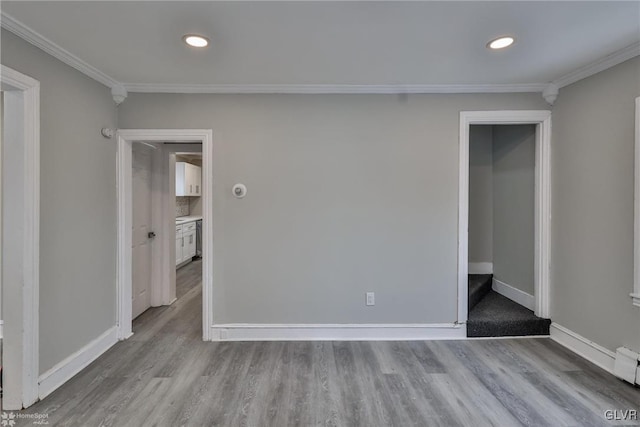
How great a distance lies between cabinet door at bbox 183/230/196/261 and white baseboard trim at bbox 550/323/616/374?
5785 millimetres

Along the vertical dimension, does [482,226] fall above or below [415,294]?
above

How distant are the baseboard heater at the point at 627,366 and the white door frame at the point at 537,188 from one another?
0.66 meters

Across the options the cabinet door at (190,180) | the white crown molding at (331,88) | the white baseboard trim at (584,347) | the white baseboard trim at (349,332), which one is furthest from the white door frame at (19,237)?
the cabinet door at (190,180)

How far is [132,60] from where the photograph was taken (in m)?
2.23

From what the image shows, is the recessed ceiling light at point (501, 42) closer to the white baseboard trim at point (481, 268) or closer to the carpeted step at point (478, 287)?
the carpeted step at point (478, 287)

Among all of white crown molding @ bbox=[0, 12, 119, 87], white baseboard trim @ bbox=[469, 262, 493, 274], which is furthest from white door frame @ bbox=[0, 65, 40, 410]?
white baseboard trim @ bbox=[469, 262, 493, 274]

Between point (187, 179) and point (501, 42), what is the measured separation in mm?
5900

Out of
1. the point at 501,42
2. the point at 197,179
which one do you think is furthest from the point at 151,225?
the point at 501,42

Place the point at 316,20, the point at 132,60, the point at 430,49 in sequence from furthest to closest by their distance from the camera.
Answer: the point at 132,60
the point at 430,49
the point at 316,20

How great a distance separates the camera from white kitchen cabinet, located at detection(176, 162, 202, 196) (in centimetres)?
611

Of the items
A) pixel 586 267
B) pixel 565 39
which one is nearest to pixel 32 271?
pixel 565 39

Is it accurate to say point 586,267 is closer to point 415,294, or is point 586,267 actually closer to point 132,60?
point 415,294

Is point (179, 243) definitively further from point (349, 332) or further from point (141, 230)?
point (349, 332)

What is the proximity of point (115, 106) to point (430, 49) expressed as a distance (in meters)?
2.72
